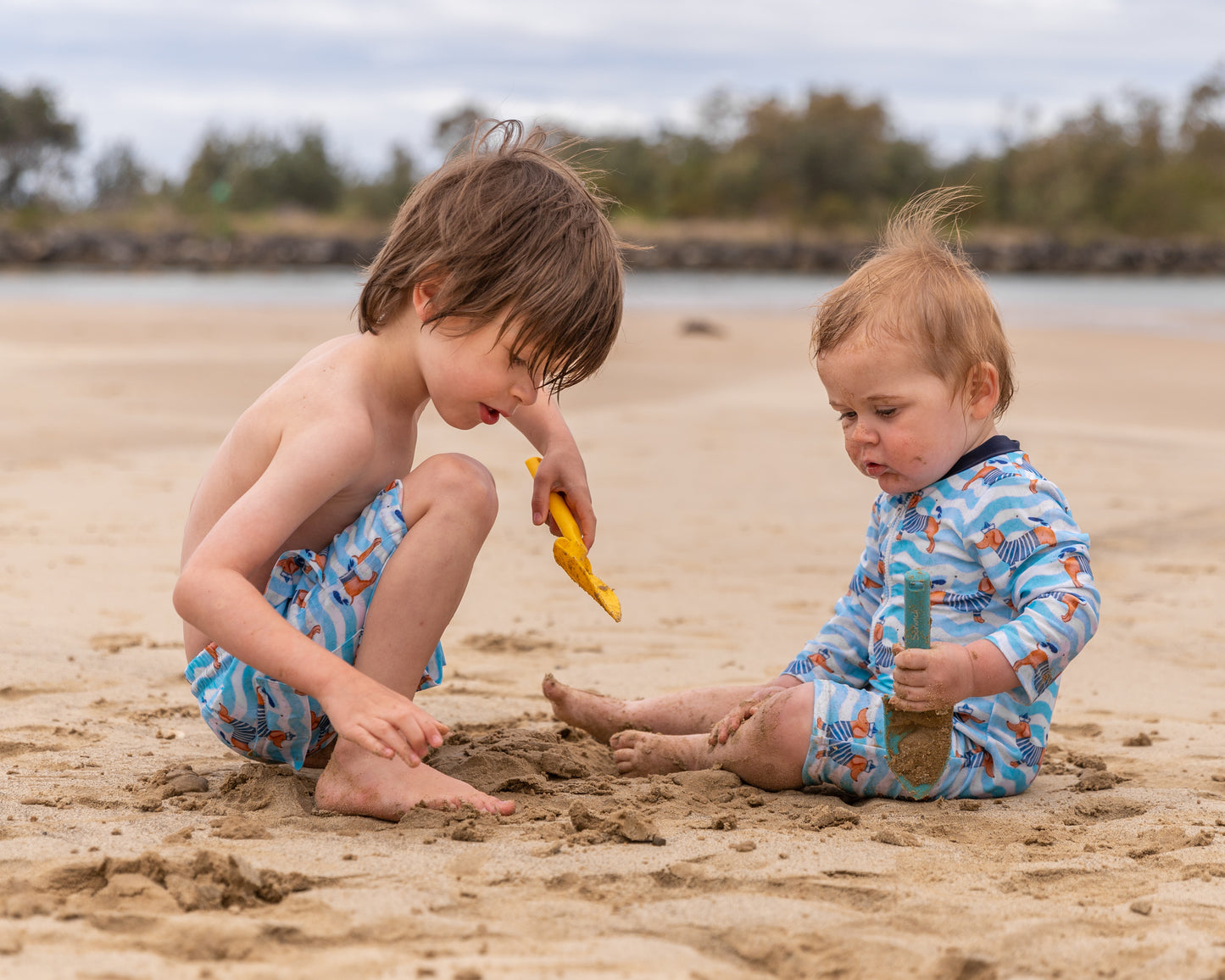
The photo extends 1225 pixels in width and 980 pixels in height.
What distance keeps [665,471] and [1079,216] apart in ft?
143

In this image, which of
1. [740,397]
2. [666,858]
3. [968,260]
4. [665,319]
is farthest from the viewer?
[665,319]

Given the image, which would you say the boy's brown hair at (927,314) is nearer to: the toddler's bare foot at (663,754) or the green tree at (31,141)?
the toddler's bare foot at (663,754)

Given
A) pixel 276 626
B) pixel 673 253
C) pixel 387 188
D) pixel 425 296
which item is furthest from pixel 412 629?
pixel 387 188

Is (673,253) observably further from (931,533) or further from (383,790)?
(383,790)

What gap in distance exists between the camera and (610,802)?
6.91 feet

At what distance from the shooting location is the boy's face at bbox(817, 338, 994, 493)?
2.19 meters

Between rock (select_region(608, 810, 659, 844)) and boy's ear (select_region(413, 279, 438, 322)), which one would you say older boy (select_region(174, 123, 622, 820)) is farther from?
rock (select_region(608, 810, 659, 844))

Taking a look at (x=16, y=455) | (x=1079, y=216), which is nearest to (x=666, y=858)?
(x=16, y=455)

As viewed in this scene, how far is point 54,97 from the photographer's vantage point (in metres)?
46.4

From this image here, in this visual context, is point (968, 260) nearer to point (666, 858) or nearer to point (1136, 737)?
point (1136, 737)

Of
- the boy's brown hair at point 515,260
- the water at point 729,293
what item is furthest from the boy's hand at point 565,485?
the water at point 729,293

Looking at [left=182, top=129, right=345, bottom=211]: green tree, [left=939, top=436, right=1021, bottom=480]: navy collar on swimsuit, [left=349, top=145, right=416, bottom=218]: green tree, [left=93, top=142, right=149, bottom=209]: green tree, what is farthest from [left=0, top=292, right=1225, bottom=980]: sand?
[left=93, top=142, right=149, bottom=209]: green tree

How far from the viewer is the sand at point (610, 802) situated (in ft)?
4.91

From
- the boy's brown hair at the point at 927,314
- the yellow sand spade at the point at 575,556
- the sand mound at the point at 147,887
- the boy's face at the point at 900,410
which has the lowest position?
the sand mound at the point at 147,887
